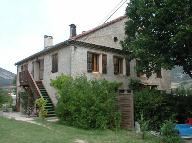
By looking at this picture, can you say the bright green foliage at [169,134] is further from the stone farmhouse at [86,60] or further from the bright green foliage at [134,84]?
the bright green foliage at [134,84]

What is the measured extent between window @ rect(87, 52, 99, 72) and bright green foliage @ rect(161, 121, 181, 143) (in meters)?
11.8

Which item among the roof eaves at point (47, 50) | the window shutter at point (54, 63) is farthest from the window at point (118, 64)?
the roof eaves at point (47, 50)

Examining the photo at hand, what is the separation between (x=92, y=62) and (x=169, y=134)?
42.1 ft

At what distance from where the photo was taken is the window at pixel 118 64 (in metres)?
29.5

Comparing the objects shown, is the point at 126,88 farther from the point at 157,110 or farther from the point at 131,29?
the point at 157,110

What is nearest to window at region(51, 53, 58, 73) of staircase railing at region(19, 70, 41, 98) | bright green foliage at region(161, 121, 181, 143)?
staircase railing at region(19, 70, 41, 98)

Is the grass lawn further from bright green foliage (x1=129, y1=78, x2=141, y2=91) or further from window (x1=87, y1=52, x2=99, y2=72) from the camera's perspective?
bright green foliage (x1=129, y1=78, x2=141, y2=91)

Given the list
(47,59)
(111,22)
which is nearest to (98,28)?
(111,22)

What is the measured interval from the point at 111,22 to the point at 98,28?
192 centimetres

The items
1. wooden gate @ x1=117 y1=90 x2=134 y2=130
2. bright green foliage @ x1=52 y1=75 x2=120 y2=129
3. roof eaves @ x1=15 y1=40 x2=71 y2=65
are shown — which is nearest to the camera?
bright green foliage @ x1=52 y1=75 x2=120 y2=129

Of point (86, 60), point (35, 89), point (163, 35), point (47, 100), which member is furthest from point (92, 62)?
point (163, 35)

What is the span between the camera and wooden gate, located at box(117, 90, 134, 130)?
20.2 metres

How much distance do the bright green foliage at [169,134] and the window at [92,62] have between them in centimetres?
1183

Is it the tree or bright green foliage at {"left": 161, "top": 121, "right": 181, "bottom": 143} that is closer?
bright green foliage at {"left": 161, "top": 121, "right": 181, "bottom": 143}
